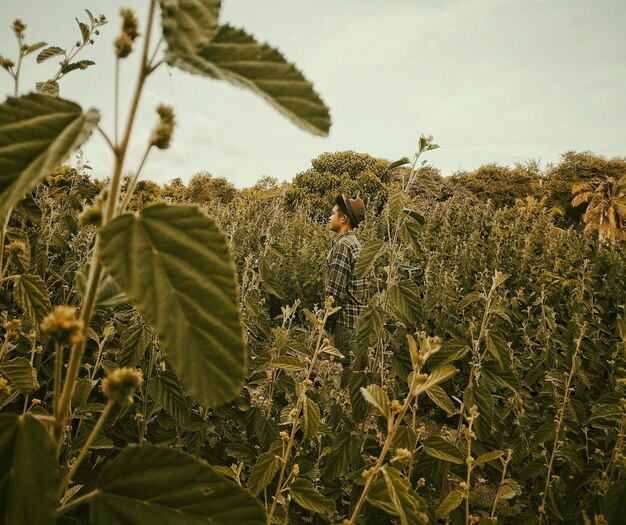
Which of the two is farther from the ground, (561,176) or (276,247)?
(561,176)

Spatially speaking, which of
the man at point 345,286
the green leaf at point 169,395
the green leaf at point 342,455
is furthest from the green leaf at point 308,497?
the man at point 345,286

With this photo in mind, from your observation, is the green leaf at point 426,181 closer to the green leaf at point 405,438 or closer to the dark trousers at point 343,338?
the green leaf at point 405,438

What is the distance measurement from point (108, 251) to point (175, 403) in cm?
174

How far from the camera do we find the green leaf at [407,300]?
2062 mm

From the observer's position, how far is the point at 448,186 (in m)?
19.6

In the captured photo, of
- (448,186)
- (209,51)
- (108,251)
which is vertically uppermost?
(448,186)

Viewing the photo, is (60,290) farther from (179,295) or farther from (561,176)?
(561,176)

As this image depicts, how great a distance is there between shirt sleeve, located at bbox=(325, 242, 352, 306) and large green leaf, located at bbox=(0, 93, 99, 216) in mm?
4780

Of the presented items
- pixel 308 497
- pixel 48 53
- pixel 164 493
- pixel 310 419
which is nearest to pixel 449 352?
pixel 310 419

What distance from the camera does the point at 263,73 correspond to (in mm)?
478

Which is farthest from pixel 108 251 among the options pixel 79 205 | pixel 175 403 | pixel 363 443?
pixel 79 205

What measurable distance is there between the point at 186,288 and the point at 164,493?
0.85 ft

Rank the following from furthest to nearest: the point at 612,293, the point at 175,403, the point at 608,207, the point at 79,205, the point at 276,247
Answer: the point at 608,207 → the point at 612,293 → the point at 79,205 → the point at 276,247 → the point at 175,403

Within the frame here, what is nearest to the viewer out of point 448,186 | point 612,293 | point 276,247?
point 276,247
